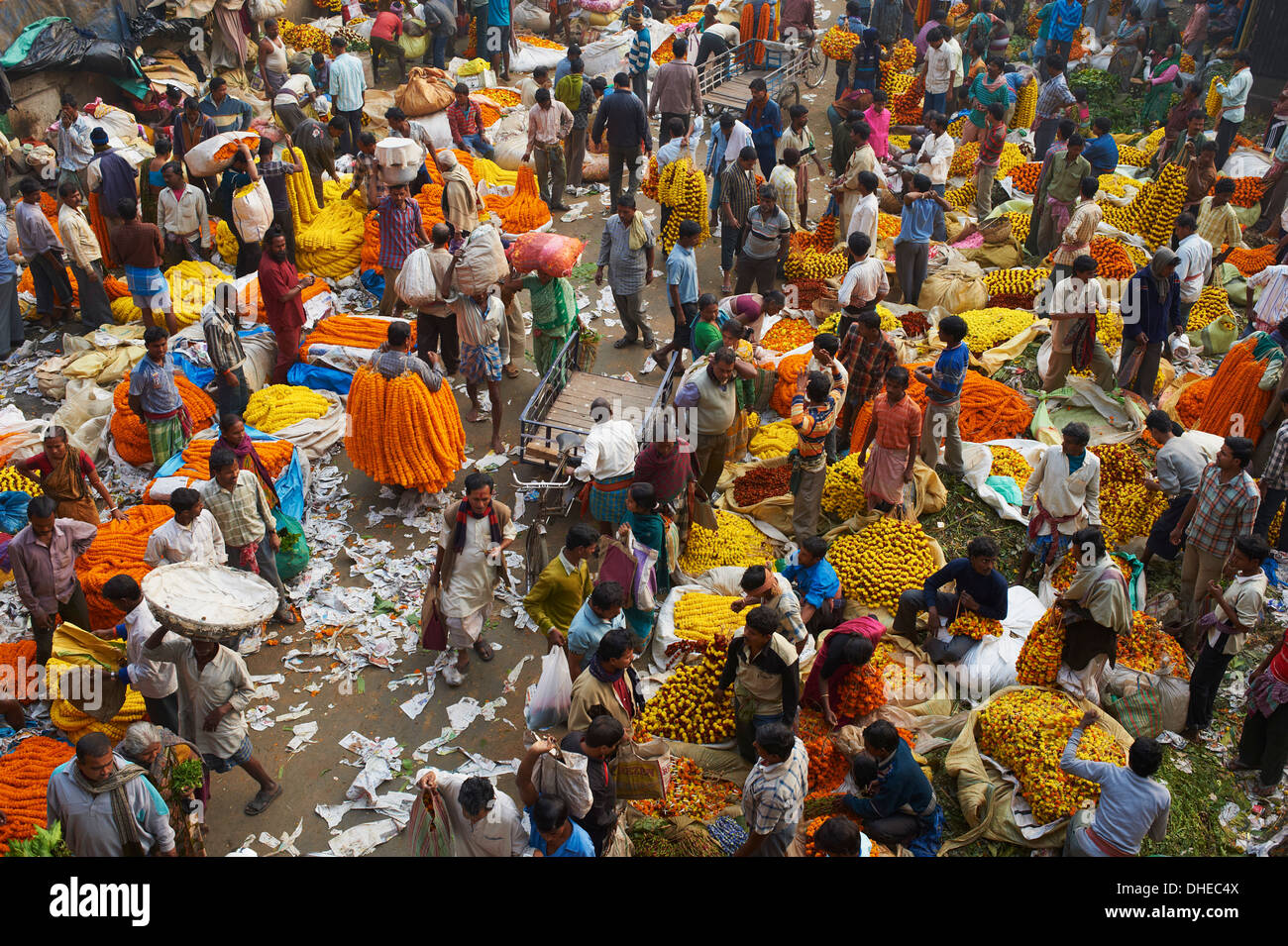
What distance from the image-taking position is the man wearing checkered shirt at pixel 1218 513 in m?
7.57

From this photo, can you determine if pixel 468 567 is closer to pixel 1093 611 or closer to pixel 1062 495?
pixel 1093 611

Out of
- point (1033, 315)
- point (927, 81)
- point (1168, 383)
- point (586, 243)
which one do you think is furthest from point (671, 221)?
point (927, 81)

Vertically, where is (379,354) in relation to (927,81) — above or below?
below

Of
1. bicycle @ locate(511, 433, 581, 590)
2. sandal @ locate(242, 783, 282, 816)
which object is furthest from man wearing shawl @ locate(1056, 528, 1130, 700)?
sandal @ locate(242, 783, 282, 816)

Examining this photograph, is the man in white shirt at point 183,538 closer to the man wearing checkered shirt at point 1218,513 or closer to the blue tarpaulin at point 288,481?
the blue tarpaulin at point 288,481

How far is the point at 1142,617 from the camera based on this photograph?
782 centimetres

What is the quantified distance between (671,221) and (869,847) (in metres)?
7.68

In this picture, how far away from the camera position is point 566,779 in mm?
5473

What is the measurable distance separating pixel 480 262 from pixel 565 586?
353 centimetres

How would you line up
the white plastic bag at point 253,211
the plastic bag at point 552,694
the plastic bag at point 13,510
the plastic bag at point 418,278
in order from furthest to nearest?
the white plastic bag at point 253,211 → the plastic bag at point 418,278 → the plastic bag at point 13,510 → the plastic bag at point 552,694

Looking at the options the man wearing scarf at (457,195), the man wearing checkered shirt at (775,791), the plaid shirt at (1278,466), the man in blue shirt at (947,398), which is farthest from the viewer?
the man wearing scarf at (457,195)

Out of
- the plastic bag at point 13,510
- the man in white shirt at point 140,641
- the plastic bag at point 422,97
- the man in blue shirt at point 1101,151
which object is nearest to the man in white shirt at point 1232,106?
the man in blue shirt at point 1101,151

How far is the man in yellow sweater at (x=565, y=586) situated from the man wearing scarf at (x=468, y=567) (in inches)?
21.6
